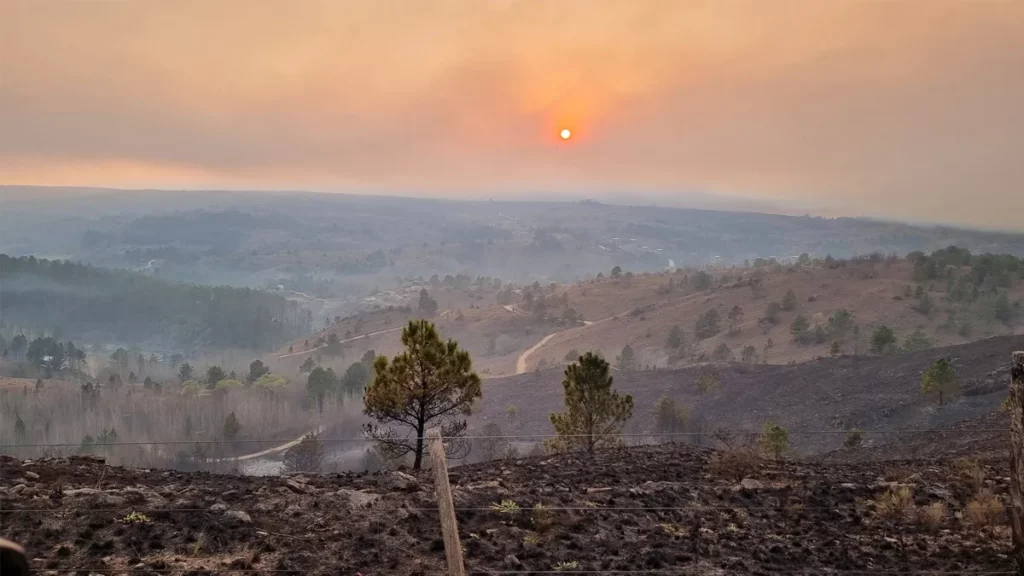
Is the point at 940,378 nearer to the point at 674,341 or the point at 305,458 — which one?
the point at 305,458

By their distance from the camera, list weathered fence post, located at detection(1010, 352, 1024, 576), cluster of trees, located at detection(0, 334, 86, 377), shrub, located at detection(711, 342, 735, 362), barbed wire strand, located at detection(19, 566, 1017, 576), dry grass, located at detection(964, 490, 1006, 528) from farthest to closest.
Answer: cluster of trees, located at detection(0, 334, 86, 377)
shrub, located at detection(711, 342, 735, 362)
dry grass, located at detection(964, 490, 1006, 528)
barbed wire strand, located at detection(19, 566, 1017, 576)
weathered fence post, located at detection(1010, 352, 1024, 576)

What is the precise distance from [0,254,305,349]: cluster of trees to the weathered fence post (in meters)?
178

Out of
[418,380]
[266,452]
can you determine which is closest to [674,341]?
[266,452]

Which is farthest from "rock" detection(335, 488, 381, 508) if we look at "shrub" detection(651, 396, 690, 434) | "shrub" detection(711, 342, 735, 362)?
"shrub" detection(711, 342, 735, 362)

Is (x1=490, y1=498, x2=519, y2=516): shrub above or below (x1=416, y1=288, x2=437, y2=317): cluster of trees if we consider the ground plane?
above

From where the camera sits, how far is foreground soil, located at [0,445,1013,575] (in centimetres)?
863

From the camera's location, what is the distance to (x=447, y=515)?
665 cm

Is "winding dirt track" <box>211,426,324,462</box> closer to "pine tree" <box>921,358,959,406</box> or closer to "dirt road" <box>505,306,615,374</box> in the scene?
"dirt road" <box>505,306,615,374</box>

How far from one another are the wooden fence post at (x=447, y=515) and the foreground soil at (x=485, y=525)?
6.08 feet

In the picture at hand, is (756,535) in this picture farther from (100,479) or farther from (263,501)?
(100,479)

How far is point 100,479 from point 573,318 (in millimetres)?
115416

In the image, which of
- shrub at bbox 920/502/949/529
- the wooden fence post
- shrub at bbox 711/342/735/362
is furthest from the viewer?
shrub at bbox 711/342/735/362

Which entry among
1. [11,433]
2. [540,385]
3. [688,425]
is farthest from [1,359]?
[688,425]

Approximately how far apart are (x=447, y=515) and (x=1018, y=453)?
6546 mm
